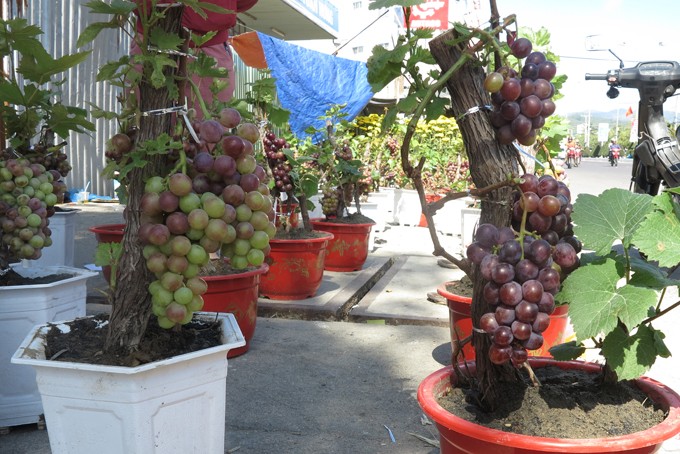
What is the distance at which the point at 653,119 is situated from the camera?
6.20m

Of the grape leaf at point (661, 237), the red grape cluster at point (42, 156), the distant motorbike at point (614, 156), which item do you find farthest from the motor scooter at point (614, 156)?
the grape leaf at point (661, 237)

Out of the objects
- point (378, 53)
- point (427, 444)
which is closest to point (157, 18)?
point (378, 53)

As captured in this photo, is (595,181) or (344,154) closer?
(344,154)

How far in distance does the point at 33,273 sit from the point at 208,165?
149 centimetres

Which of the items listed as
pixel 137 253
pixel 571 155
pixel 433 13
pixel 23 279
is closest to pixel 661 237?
pixel 137 253

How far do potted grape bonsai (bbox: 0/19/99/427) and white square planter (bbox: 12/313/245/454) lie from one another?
0.72 m

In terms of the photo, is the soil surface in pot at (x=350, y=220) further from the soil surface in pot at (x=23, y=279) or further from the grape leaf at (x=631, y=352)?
the grape leaf at (x=631, y=352)

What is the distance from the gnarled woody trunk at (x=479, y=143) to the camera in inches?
62.0

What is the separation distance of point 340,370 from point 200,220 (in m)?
1.83

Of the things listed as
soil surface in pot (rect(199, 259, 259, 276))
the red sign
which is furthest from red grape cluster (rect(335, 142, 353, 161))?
the red sign

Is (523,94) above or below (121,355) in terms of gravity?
above

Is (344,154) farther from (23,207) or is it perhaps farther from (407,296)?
(23,207)

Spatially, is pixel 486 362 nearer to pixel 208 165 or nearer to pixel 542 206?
pixel 542 206

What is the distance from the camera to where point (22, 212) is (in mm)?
2424
